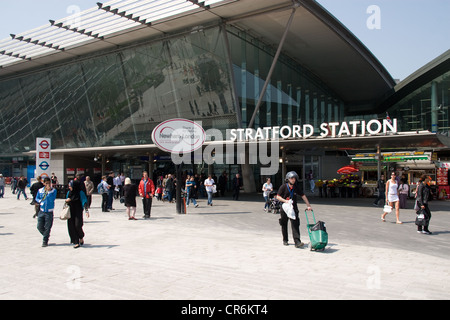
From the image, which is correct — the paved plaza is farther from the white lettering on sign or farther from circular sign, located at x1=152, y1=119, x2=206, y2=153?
the white lettering on sign

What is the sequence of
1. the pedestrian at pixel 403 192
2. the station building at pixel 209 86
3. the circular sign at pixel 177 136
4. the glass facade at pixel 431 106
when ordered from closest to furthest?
the circular sign at pixel 177 136 < the pedestrian at pixel 403 192 < the station building at pixel 209 86 < the glass facade at pixel 431 106

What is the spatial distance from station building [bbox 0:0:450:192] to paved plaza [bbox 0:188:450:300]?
885cm

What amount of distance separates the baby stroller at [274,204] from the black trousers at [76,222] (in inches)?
349

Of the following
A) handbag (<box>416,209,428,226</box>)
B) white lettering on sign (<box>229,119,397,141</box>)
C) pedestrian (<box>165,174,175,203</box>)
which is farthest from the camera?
pedestrian (<box>165,174,175,203</box>)

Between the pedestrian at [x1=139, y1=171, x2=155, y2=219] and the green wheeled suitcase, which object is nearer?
the green wheeled suitcase

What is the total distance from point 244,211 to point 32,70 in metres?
28.4

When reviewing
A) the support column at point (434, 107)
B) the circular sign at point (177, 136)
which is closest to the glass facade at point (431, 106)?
the support column at point (434, 107)

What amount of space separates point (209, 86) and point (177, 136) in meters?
9.71

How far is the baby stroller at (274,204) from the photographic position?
53.5 feet

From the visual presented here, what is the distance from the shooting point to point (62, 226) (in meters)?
12.8

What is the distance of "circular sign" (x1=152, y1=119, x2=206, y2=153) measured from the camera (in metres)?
15.5

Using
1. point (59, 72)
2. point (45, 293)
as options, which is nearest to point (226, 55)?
point (59, 72)

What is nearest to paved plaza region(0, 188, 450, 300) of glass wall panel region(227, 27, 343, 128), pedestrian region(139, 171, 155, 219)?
pedestrian region(139, 171, 155, 219)

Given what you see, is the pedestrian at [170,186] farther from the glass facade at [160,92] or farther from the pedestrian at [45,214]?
the pedestrian at [45,214]
